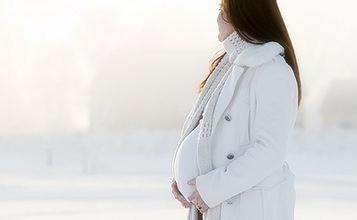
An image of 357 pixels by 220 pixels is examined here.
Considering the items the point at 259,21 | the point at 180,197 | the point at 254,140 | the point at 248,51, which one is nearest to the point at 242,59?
the point at 248,51

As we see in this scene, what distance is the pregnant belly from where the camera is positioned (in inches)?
129

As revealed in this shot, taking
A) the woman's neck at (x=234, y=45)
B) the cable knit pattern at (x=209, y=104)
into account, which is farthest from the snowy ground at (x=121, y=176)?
the woman's neck at (x=234, y=45)

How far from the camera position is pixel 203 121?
3.18 metres

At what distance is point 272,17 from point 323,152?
25.0 m

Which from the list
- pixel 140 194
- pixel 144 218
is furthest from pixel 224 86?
pixel 140 194

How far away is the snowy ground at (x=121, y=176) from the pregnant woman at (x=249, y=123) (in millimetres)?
6966

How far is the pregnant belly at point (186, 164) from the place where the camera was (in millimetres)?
3271

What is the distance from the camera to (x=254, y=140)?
312 centimetres

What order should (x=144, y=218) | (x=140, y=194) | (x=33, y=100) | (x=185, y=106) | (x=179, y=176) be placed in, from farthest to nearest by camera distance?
(x=33, y=100)
(x=185, y=106)
(x=140, y=194)
(x=144, y=218)
(x=179, y=176)

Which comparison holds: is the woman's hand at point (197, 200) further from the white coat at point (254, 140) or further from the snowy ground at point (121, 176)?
the snowy ground at point (121, 176)

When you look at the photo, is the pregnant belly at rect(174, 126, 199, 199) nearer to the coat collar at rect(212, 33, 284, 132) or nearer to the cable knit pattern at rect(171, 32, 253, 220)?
the cable knit pattern at rect(171, 32, 253, 220)

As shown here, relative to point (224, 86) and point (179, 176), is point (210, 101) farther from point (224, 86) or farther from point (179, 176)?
point (179, 176)

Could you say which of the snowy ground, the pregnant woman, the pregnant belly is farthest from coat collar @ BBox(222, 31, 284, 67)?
the snowy ground

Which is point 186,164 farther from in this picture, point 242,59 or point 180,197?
point 242,59
